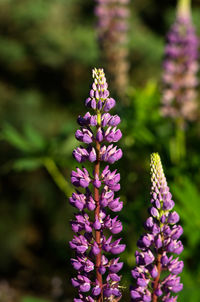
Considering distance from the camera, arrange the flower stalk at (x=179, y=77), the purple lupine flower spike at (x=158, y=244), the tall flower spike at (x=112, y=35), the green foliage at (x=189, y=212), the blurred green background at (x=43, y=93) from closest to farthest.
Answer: the purple lupine flower spike at (x=158, y=244) < the green foliage at (x=189, y=212) < the flower stalk at (x=179, y=77) < the tall flower spike at (x=112, y=35) < the blurred green background at (x=43, y=93)

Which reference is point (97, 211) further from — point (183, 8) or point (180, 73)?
point (183, 8)

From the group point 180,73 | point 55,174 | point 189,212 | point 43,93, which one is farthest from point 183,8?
point 43,93

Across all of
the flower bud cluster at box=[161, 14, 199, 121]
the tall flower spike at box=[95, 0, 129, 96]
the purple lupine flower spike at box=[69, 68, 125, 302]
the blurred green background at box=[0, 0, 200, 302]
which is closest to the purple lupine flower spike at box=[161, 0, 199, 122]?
the flower bud cluster at box=[161, 14, 199, 121]

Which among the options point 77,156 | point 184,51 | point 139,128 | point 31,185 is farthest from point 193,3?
point 77,156

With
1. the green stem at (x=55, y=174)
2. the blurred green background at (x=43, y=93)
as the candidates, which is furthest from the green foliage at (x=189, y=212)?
the blurred green background at (x=43, y=93)

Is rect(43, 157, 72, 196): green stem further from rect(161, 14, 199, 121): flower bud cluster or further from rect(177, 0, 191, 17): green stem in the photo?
rect(177, 0, 191, 17): green stem

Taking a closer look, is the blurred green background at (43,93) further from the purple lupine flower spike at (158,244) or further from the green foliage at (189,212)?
the purple lupine flower spike at (158,244)
